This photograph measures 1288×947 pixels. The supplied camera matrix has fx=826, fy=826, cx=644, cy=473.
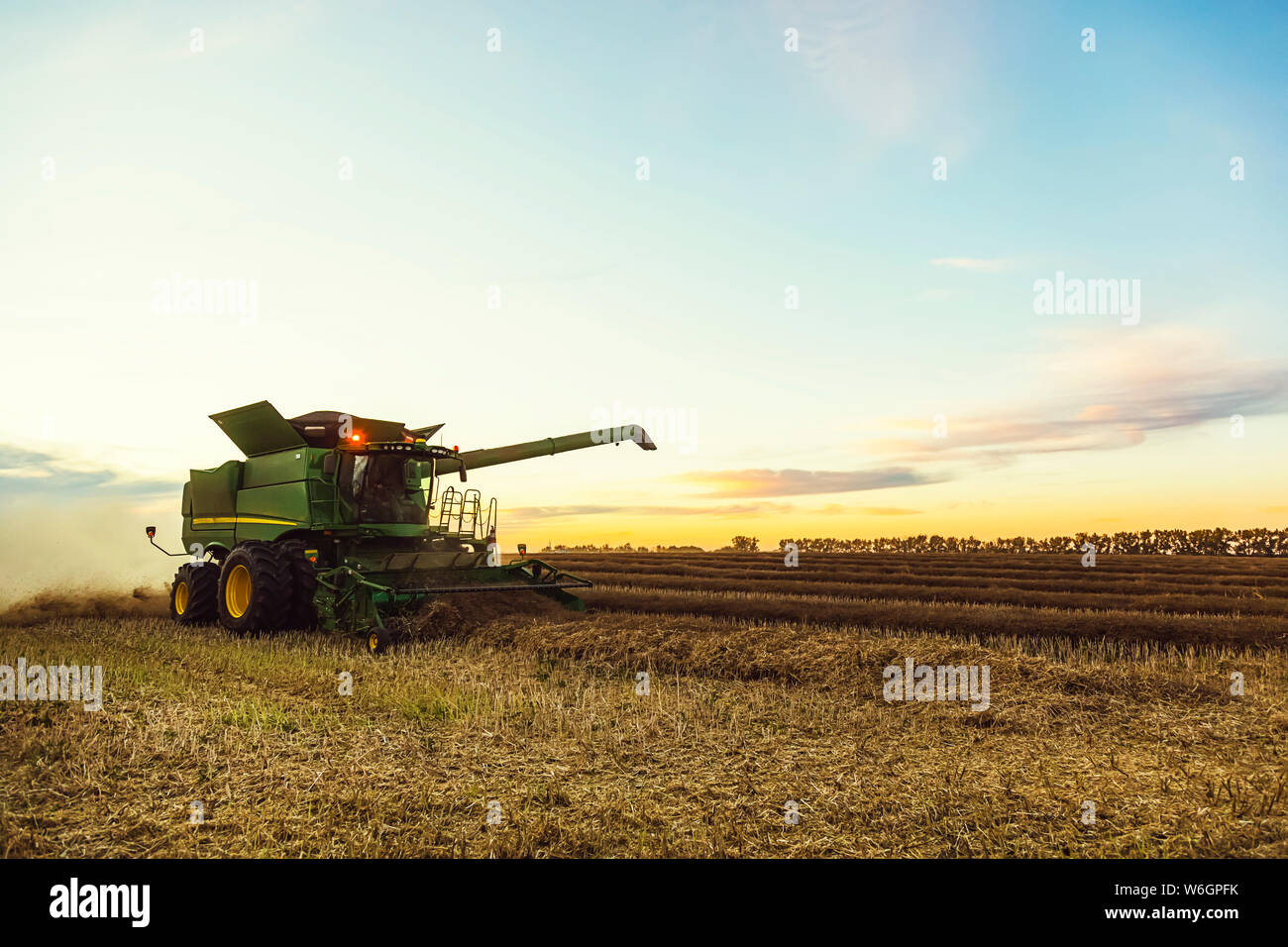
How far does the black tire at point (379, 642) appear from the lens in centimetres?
1084

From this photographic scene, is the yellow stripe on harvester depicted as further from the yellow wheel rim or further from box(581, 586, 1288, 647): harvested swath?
box(581, 586, 1288, 647): harvested swath

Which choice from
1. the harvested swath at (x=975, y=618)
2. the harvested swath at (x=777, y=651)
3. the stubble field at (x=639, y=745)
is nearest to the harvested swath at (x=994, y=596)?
the harvested swath at (x=975, y=618)

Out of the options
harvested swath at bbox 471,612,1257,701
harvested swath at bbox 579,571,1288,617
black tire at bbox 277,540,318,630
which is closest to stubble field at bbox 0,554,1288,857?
harvested swath at bbox 471,612,1257,701

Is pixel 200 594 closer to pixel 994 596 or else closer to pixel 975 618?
pixel 975 618

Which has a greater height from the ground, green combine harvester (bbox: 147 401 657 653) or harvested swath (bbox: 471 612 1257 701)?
green combine harvester (bbox: 147 401 657 653)

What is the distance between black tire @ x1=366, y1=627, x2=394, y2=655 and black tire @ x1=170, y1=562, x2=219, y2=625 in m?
5.02

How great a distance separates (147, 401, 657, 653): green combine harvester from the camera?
39.9 feet

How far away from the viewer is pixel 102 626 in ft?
47.0

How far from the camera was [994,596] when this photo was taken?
19.1 metres

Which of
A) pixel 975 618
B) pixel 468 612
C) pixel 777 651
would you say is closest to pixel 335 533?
pixel 468 612

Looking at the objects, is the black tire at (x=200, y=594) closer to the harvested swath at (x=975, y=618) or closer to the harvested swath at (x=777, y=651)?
the harvested swath at (x=777, y=651)
